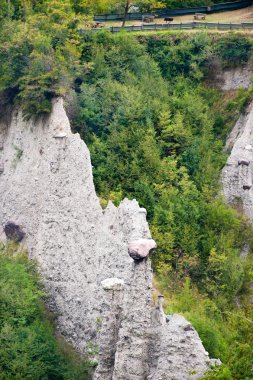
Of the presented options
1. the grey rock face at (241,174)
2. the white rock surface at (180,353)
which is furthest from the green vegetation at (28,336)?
the grey rock face at (241,174)

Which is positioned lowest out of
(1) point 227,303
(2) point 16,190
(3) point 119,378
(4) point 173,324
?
(1) point 227,303

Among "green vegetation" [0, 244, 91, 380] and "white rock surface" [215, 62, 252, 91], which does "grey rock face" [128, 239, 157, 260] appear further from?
"white rock surface" [215, 62, 252, 91]

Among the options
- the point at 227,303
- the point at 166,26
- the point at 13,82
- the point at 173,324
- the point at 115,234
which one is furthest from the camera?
the point at 166,26

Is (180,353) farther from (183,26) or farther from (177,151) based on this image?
(183,26)

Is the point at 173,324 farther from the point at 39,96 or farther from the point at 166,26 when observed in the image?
the point at 166,26

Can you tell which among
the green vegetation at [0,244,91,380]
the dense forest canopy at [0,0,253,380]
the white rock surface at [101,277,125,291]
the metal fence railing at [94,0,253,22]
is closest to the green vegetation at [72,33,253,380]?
the dense forest canopy at [0,0,253,380]

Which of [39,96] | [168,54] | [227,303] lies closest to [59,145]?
[39,96]
